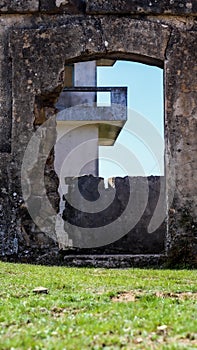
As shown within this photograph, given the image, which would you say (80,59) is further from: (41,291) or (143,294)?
(143,294)

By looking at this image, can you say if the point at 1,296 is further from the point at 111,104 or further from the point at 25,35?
the point at 111,104

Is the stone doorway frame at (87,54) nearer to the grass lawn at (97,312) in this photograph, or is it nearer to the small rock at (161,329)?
the grass lawn at (97,312)

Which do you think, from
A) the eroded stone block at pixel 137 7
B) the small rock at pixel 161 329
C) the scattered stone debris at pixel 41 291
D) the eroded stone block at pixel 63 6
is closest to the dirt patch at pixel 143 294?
the scattered stone debris at pixel 41 291

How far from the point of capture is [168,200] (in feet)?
37.0

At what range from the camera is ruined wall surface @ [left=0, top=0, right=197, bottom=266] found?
11.2 metres

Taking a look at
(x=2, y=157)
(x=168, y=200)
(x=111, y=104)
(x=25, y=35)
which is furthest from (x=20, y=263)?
(x=111, y=104)

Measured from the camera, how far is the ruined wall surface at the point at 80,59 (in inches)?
441

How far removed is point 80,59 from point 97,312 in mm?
6948

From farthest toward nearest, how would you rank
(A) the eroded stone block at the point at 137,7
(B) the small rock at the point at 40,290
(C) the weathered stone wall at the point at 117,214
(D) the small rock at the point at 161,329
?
(C) the weathered stone wall at the point at 117,214 < (A) the eroded stone block at the point at 137,7 < (B) the small rock at the point at 40,290 < (D) the small rock at the point at 161,329

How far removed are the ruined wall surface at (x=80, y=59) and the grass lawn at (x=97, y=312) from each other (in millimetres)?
2596

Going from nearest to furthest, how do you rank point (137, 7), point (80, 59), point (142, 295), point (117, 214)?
point (142, 295), point (137, 7), point (80, 59), point (117, 214)

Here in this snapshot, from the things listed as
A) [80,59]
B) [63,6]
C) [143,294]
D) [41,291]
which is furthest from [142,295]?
[63,6]

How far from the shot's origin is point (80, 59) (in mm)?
11859

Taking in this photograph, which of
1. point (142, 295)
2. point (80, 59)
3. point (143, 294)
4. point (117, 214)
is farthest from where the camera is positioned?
point (117, 214)
